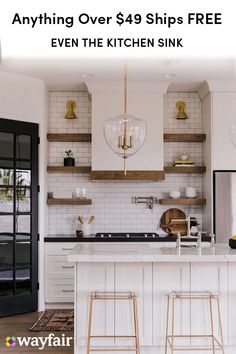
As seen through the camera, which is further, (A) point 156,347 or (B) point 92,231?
(B) point 92,231

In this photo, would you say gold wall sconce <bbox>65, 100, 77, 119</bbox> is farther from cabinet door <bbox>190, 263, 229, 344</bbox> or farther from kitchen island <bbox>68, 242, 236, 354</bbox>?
cabinet door <bbox>190, 263, 229, 344</bbox>

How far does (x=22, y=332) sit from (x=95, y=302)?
1.34m

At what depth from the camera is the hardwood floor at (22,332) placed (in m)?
4.45

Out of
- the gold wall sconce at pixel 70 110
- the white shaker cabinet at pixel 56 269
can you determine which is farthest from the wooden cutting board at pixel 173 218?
the gold wall sconce at pixel 70 110

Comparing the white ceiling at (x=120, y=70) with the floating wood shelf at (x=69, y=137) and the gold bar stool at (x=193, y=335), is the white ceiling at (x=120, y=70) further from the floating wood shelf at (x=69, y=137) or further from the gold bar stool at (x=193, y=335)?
the gold bar stool at (x=193, y=335)

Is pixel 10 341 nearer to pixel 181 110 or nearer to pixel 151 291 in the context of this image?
pixel 151 291

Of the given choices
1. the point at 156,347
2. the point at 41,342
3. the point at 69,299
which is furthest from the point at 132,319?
the point at 69,299

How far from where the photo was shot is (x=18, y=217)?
19.2ft

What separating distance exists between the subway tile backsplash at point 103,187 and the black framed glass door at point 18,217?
70 cm

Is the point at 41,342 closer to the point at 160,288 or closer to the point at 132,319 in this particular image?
the point at 132,319

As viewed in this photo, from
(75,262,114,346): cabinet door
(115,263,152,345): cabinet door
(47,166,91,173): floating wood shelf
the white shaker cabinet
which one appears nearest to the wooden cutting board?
(47,166,91,173): floating wood shelf

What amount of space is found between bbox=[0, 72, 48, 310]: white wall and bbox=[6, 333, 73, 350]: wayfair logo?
4.13ft
